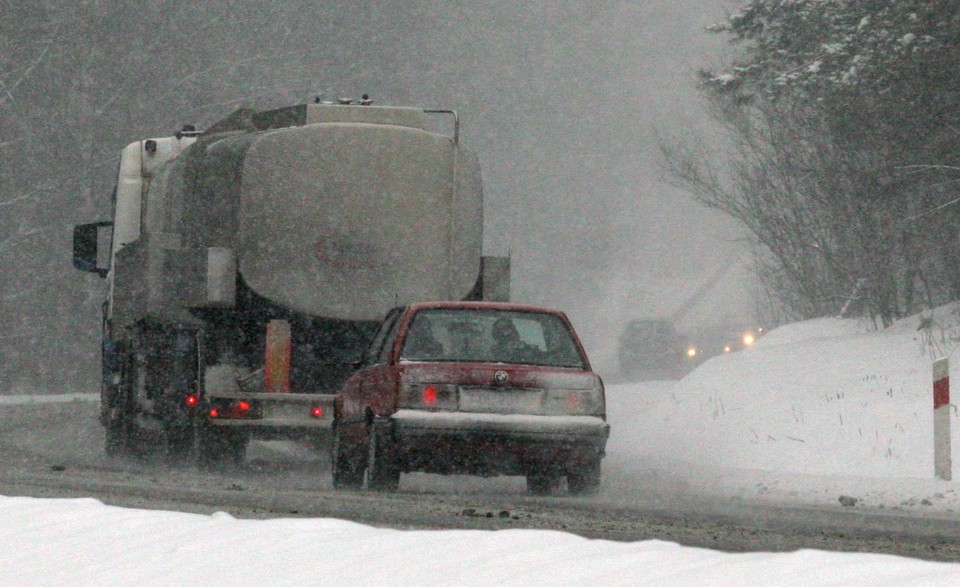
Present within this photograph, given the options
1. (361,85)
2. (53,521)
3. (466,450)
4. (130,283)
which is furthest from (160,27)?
(53,521)

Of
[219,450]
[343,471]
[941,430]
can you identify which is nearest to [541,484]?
[343,471]

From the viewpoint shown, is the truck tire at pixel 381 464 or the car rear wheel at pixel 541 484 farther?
the car rear wheel at pixel 541 484

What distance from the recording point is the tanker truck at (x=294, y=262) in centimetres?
1669

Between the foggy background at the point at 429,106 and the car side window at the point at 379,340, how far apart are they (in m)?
21.2

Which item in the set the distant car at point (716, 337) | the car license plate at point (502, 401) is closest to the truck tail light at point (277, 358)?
the car license plate at point (502, 401)

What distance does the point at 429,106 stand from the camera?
6050 centimetres

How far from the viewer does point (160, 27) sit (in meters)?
46.0

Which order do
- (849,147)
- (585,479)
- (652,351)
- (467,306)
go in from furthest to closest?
(652,351), (849,147), (467,306), (585,479)

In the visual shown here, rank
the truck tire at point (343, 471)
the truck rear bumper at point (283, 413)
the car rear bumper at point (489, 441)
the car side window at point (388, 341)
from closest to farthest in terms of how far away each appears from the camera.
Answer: the car rear bumper at point (489, 441) < the car side window at point (388, 341) < the truck tire at point (343, 471) < the truck rear bumper at point (283, 413)

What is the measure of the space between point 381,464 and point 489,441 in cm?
89

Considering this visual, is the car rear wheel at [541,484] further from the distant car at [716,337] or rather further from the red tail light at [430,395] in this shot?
the distant car at [716,337]

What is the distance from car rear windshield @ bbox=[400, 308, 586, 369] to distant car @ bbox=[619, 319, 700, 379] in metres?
41.4

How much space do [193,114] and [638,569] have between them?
41061 millimetres

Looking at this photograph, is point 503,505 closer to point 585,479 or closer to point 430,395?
Result: point 430,395
